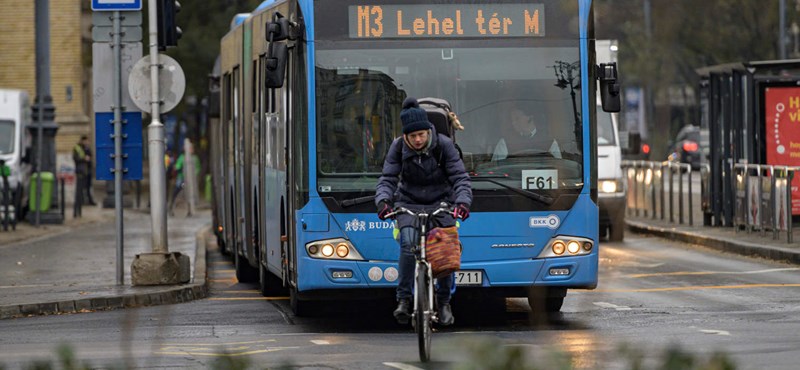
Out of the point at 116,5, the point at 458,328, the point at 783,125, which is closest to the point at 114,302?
the point at 116,5

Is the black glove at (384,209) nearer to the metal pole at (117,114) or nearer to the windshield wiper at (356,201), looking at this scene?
the windshield wiper at (356,201)

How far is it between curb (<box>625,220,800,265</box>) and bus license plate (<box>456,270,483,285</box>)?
7977 mm

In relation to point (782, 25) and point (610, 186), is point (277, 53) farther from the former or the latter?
point (782, 25)

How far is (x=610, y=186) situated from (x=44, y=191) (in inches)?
490

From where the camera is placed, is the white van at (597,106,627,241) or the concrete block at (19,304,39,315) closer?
the concrete block at (19,304,39,315)

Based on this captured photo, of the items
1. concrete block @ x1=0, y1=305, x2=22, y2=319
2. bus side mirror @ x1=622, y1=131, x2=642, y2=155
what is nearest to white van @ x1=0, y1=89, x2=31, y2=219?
bus side mirror @ x1=622, y1=131, x2=642, y2=155

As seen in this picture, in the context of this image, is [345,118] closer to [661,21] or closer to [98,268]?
[98,268]

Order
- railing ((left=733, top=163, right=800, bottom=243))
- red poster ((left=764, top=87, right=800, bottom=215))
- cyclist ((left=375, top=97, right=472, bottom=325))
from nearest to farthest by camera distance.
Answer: cyclist ((left=375, top=97, right=472, bottom=325))
railing ((left=733, top=163, right=800, bottom=243))
red poster ((left=764, top=87, right=800, bottom=215))

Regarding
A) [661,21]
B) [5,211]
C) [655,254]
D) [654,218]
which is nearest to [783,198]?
[655,254]

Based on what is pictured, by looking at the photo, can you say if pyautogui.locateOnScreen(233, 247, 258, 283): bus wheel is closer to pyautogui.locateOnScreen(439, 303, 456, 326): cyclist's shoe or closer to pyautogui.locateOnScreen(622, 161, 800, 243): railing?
pyautogui.locateOnScreen(622, 161, 800, 243): railing

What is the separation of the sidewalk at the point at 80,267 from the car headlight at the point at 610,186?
583 cm

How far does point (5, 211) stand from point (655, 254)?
42.2 feet

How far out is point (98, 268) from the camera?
20.0 metres

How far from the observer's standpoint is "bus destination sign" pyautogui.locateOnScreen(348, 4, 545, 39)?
1298 cm
